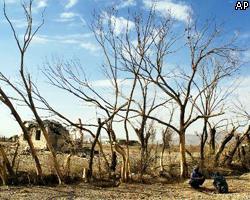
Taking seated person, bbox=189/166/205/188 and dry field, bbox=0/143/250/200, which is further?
seated person, bbox=189/166/205/188

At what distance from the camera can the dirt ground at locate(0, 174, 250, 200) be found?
51.6 feet

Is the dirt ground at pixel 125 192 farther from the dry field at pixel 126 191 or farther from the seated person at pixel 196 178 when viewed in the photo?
the seated person at pixel 196 178

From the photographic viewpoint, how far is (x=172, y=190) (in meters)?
18.1

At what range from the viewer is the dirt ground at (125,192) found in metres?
15.7

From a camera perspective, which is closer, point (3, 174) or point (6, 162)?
point (3, 174)

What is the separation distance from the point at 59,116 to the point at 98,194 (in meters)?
4.73

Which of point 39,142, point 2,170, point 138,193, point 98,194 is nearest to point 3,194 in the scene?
point 2,170

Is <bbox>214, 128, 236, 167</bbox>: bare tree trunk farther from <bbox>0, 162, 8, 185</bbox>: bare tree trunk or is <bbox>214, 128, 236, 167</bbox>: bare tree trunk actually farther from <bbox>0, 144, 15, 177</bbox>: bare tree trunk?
<bbox>0, 162, 8, 185</bbox>: bare tree trunk

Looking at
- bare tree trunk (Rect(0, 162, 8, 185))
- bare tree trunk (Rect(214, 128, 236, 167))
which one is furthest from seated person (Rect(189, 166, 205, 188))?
bare tree trunk (Rect(0, 162, 8, 185))

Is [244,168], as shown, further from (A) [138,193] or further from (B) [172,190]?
(A) [138,193]

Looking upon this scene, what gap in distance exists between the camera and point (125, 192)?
17172 mm

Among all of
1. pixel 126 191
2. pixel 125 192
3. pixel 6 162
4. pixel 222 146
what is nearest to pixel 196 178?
pixel 126 191

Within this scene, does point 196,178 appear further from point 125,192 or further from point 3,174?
point 3,174

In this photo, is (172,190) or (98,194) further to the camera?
(172,190)
